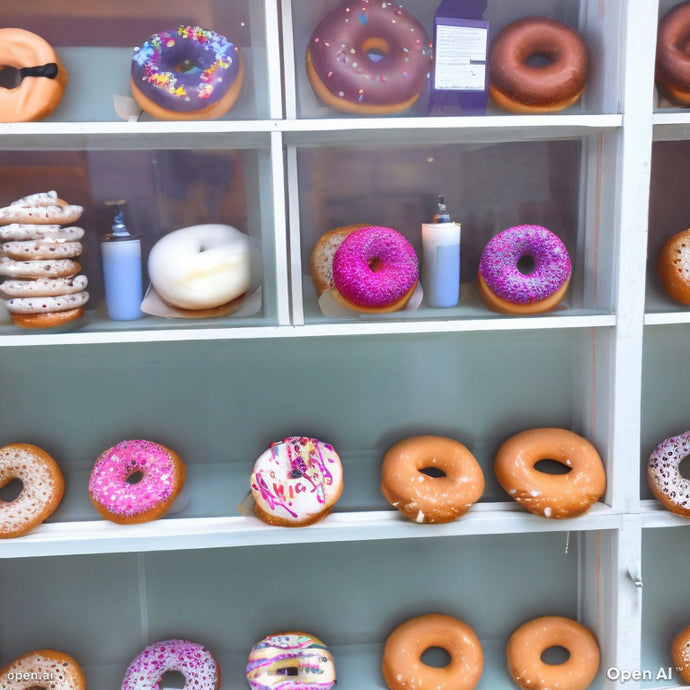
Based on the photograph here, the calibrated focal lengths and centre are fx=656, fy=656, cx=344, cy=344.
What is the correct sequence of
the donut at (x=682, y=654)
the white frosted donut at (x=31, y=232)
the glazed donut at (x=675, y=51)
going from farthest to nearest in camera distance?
1. the donut at (x=682, y=654)
2. the glazed donut at (x=675, y=51)
3. the white frosted donut at (x=31, y=232)

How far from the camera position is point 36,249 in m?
1.30

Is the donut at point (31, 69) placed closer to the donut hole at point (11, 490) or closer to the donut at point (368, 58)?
the donut at point (368, 58)

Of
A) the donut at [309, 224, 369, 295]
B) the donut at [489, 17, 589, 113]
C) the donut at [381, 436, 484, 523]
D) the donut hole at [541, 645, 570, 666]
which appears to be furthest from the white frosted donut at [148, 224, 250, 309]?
the donut hole at [541, 645, 570, 666]

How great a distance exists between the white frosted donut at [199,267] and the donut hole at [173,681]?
35.9 inches

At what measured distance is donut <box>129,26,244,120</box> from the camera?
134 centimetres

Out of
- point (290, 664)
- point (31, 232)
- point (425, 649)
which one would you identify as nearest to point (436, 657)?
point (425, 649)

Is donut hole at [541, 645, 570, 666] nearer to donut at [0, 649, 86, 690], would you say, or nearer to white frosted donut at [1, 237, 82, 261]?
donut at [0, 649, 86, 690]

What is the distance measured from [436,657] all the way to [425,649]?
0.08 metres

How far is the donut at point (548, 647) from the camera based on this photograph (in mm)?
1495

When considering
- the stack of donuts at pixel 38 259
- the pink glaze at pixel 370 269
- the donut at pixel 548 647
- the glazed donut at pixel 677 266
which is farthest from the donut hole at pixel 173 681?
the glazed donut at pixel 677 266

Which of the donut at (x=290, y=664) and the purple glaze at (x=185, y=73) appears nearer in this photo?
the purple glaze at (x=185, y=73)

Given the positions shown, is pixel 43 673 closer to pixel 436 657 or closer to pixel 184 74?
pixel 436 657

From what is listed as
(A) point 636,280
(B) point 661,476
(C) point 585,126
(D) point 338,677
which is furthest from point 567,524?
(C) point 585,126

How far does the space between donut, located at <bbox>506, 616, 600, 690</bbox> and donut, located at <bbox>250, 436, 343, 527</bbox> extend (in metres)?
0.60
